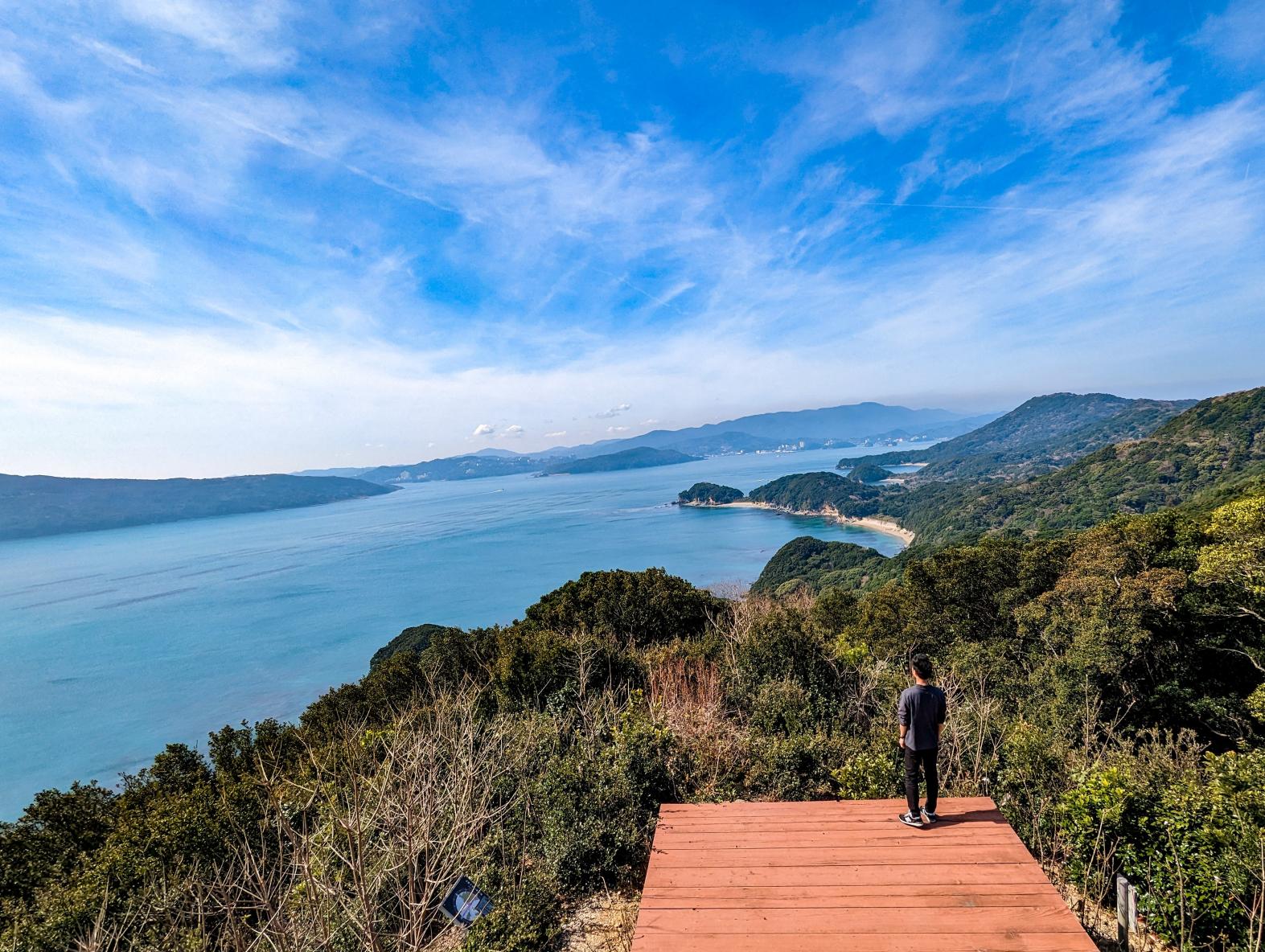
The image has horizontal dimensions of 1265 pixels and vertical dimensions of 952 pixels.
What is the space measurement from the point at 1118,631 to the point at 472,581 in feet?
184

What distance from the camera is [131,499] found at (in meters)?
140

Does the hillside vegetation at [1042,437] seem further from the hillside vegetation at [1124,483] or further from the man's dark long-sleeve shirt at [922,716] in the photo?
the man's dark long-sleeve shirt at [922,716]

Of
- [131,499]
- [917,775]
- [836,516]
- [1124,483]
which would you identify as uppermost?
[131,499]

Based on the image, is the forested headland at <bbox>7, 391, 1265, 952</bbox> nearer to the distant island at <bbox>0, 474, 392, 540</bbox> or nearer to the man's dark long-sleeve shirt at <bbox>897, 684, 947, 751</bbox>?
the man's dark long-sleeve shirt at <bbox>897, 684, 947, 751</bbox>

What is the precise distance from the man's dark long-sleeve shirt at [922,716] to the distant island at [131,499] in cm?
18250

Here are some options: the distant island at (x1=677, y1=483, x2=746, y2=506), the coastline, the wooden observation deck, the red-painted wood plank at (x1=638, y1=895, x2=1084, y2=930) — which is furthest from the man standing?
the distant island at (x1=677, y1=483, x2=746, y2=506)

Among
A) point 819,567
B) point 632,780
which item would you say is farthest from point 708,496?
point 632,780

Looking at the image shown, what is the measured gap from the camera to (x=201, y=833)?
5543 mm

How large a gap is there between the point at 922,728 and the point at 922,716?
8 cm

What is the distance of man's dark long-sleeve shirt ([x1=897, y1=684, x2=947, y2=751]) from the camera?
12.3 ft

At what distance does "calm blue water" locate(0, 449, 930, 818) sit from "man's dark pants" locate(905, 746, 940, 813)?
37.9 metres

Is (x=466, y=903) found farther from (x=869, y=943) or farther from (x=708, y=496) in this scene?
(x=708, y=496)

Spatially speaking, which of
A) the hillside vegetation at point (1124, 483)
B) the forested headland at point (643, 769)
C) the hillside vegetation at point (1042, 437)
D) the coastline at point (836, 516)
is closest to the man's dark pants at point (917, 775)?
Result: the forested headland at point (643, 769)

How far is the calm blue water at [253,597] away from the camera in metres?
33.5
